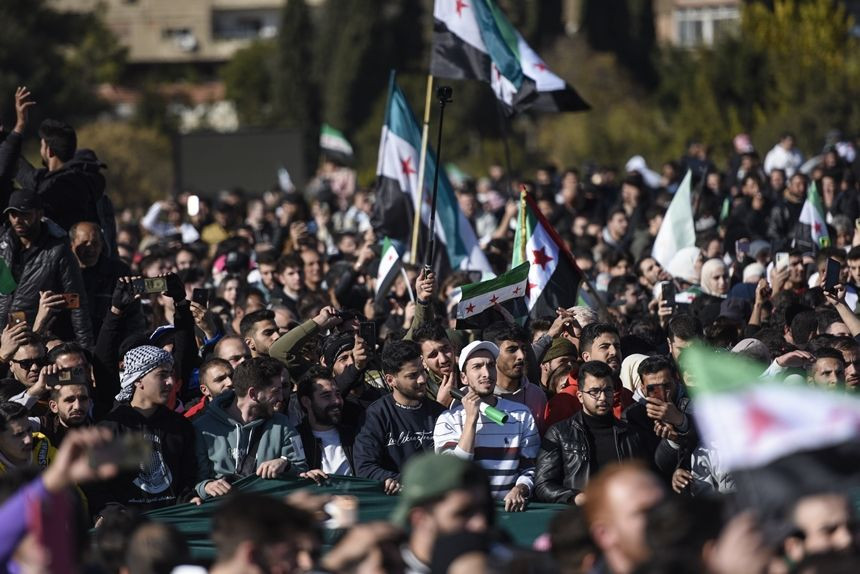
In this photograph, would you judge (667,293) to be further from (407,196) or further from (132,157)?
Result: (132,157)

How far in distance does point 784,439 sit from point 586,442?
4044 millimetres

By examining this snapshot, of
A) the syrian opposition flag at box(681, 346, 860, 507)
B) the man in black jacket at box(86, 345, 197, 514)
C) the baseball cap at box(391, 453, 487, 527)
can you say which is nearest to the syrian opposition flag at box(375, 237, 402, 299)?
the man in black jacket at box(86, 345, 197, 514)

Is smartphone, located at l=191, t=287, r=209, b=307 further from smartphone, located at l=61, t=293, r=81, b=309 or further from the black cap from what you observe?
the black cap

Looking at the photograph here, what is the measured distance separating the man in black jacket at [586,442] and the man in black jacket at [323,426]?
110 centimetres

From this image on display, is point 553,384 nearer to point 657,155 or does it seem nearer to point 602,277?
point 602,277

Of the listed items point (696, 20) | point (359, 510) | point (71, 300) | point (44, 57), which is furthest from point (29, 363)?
point (696, 20)

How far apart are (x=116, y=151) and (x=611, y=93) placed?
58.1 feet

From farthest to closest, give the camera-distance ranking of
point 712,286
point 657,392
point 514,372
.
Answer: point 712,286 < point 514,372 < point 657,392

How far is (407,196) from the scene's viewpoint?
55.8 ft

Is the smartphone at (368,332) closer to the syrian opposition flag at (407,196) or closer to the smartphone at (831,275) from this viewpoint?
the smartphone at (831,275)

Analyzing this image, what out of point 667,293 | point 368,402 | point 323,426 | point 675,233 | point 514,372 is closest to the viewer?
point 323,426

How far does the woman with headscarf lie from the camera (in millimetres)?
14086

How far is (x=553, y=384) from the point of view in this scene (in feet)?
37.3

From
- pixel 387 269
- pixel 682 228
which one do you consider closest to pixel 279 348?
pixel 387 269
